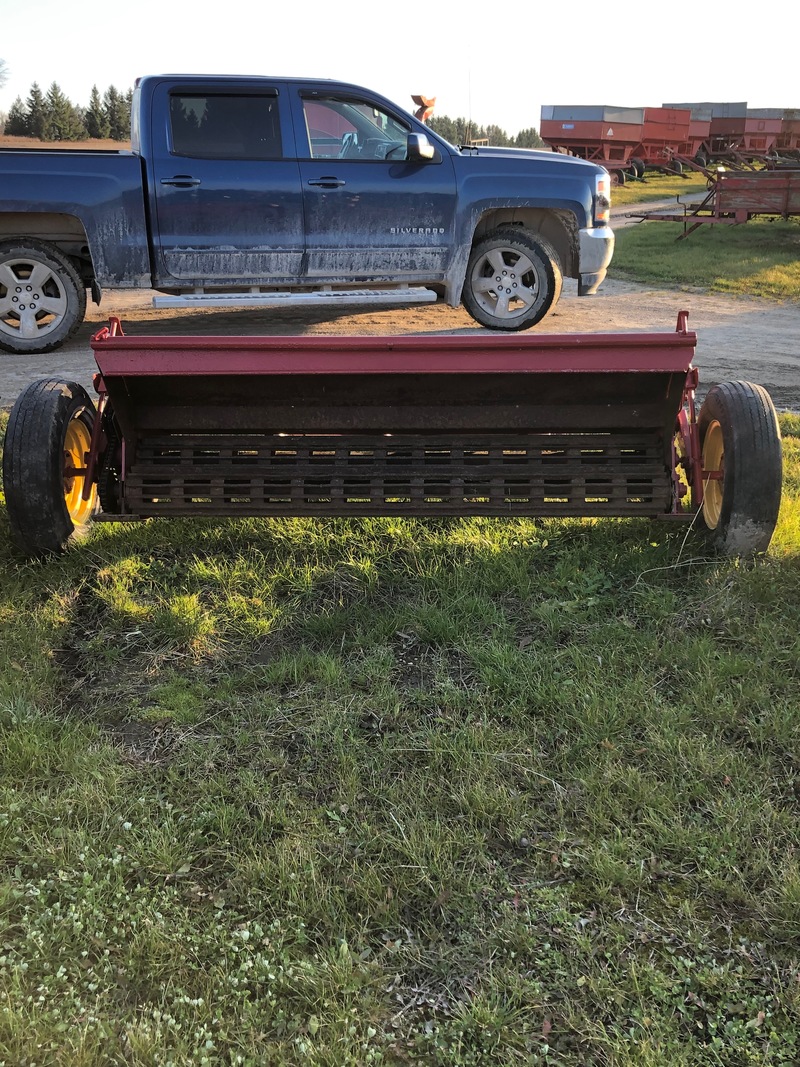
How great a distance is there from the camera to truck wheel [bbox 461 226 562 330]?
25.5ft

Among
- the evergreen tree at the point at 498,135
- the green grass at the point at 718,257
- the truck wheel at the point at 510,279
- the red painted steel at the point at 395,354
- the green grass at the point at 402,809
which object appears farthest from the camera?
the evergreen tree at the point at 498,135

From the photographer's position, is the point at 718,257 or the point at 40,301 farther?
the point at 718,257

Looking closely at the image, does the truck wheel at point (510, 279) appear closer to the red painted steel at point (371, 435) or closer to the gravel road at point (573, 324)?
the gravel road at point (573, 324)

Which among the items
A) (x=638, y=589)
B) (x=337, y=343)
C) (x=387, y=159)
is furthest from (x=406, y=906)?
(x=387, y=159)

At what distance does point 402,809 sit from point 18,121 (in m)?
65.9

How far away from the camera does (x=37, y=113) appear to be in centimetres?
5506

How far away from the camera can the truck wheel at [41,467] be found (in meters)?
3.68

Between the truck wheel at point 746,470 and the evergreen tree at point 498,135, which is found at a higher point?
the evergreen tree at point 498,135

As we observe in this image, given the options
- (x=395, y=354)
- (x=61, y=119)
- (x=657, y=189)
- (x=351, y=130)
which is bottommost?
(x=395, y=354)

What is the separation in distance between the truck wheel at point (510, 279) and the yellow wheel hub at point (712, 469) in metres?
4.13

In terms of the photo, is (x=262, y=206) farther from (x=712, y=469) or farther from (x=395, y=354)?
(x=712, y=469)

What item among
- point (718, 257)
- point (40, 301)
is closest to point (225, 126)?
point (40, 301)

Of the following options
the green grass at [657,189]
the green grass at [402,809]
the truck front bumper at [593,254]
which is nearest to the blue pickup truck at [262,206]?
the truck front bumper at [593,254]

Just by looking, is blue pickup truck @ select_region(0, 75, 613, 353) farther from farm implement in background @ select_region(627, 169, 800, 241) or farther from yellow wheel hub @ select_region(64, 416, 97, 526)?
Result: farm implement in background @ select_region(627, 169, 800, 241)
